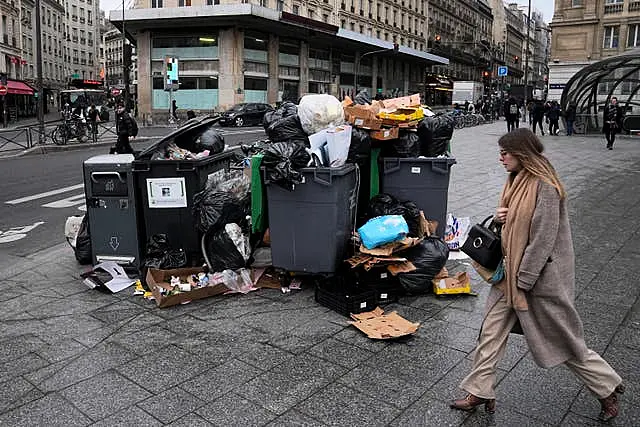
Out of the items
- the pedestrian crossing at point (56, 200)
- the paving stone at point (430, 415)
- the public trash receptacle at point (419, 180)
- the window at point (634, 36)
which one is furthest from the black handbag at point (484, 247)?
the window at point (634, 36)

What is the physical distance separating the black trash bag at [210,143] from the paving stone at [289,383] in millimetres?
3321

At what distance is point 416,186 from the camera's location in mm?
6164

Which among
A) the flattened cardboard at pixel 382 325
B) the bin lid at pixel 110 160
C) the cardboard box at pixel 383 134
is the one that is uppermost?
the cardboard box at pixel 383 134

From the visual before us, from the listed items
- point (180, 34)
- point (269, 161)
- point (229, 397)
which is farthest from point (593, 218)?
point (180, 34)

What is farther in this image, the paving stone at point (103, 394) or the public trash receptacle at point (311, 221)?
the public trash receptacle at point (311, 221)

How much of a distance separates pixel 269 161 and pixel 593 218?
5.77m

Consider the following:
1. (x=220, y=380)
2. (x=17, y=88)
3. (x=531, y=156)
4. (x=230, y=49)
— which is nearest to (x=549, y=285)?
(x=531, y=156)

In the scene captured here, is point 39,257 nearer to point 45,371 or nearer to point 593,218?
point 45,371

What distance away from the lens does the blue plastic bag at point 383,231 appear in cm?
504

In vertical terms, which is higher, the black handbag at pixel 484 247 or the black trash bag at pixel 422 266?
the black handbag at pixel 484 247

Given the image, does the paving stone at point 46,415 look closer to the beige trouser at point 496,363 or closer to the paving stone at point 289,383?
the paving stone at point 289,383

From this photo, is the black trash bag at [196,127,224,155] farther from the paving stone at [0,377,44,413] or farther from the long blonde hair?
the long blonde hair

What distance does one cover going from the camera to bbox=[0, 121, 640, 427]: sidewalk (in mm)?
3334

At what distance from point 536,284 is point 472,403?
2.51 feet
